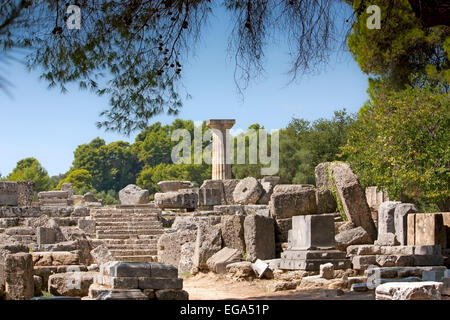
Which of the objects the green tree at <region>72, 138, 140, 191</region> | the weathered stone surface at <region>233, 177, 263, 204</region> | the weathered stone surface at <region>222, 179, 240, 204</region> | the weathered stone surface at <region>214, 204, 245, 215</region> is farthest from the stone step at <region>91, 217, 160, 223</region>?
the green tree at <region>72, 138, 140, 191</region>

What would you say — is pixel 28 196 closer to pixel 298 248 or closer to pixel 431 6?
pixel 298 248

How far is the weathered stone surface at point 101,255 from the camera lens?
16812 mm

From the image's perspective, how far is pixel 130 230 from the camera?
74.8 ft

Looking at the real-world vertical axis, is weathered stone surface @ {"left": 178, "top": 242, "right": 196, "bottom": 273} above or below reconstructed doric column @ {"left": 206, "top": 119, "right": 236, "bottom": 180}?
below

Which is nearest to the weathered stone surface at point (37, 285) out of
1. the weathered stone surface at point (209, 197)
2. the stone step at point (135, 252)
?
the stone step at point (135, 252)

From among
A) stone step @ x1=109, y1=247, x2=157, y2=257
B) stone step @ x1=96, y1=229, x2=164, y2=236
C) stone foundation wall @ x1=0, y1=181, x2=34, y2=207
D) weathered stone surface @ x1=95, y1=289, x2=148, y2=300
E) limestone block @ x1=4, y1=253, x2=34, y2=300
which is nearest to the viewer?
weathered stone surface @ x1=95, y1=289, x2=148, y2=300

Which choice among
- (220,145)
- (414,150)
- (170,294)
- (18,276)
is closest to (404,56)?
(414,150)

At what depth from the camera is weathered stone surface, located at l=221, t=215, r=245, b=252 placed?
1662cm

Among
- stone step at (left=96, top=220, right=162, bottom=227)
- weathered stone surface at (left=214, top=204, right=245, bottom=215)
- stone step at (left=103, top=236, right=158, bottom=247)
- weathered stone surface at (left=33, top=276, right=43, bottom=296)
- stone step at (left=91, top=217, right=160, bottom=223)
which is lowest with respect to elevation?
weathered stone surface at (left=33, top=276, right=43, bottom=296)

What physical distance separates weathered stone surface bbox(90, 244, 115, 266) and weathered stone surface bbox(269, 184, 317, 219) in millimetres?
3777

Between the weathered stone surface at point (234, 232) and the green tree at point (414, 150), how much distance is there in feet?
22.3

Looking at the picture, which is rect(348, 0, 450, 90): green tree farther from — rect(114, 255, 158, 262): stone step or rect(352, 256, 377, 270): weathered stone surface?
rect(352, 256, 377, 270): weathered stone surface
